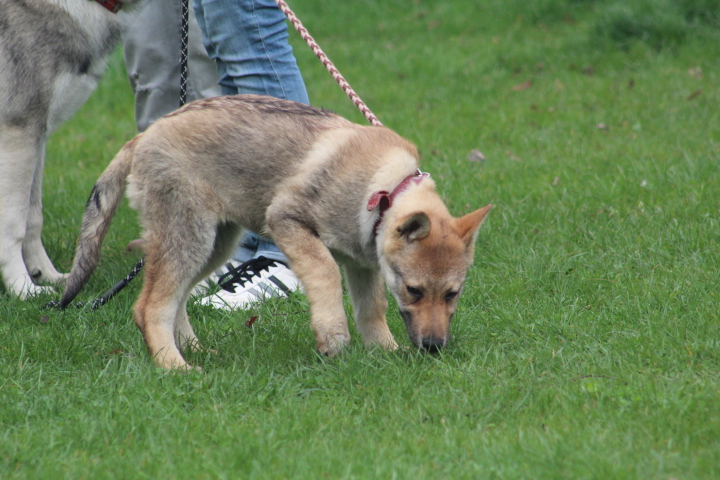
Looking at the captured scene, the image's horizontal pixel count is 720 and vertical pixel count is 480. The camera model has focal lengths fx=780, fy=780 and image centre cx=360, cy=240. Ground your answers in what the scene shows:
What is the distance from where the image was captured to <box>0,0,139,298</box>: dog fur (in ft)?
13.5

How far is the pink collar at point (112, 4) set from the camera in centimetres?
429

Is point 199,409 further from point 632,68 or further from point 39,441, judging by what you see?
point 632,68

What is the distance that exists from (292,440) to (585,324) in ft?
5.17

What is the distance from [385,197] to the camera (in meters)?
3.28

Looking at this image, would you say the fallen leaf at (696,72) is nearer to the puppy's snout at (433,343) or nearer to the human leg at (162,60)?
the human leg at (162,60)

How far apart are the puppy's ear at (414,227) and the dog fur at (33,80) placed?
7.18 feet

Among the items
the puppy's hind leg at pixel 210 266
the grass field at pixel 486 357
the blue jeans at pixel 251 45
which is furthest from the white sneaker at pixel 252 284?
the blue jeans at pixel 251 45

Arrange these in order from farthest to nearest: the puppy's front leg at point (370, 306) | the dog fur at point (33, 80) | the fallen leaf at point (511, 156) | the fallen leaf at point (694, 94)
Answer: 1. the fallen leaf at point (694, 94)
2. the fallen leaf at point (511, 156)
3. the dog fur at point (33, 80)
4. the puppy's front leg at point (370, 306)

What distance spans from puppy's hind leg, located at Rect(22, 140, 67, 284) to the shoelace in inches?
39.8

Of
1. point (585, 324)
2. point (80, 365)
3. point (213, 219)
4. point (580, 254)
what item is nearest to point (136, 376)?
point (80, 365)

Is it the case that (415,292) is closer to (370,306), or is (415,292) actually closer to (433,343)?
(433,343)

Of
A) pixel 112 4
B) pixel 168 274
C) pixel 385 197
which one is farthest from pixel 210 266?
pixel 112 4

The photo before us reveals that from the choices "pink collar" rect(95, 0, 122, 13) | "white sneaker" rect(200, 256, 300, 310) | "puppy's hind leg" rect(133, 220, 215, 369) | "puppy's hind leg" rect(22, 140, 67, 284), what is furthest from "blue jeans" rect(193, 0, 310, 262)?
"puppy's hind leg" rect(22, 140, 67, 284)

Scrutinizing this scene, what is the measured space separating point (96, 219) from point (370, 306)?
132 cm
